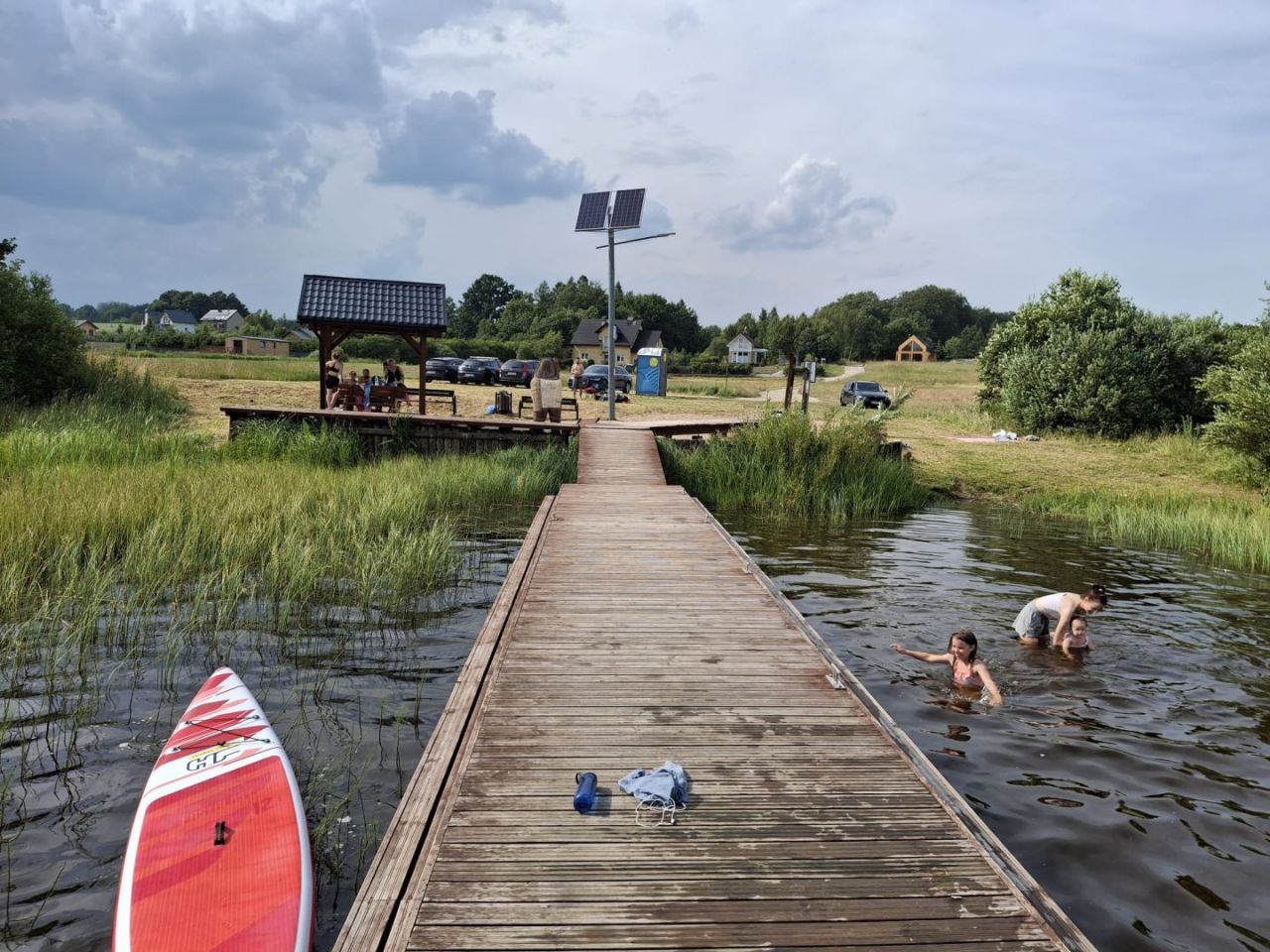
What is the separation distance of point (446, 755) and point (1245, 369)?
2110 cm

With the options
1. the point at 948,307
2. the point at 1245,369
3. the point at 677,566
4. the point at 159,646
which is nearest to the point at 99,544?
the point at 159,646

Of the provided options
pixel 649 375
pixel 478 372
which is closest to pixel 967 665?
pixel 649 375

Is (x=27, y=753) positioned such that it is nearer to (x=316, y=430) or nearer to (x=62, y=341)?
(x=316, y=430)

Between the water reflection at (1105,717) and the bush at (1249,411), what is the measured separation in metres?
6.89

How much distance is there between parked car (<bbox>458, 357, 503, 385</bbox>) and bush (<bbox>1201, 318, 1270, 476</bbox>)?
3340cm

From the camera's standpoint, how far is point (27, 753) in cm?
581

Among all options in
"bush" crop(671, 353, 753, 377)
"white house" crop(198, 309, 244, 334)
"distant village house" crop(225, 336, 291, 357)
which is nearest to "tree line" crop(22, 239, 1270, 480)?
"bush" crop(671, 353, 753, 377)

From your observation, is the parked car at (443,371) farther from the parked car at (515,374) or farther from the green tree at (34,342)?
the green tree at (34,342)

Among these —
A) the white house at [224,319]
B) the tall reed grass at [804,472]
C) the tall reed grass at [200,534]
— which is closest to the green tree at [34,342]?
the tall reed grass at [200,534]

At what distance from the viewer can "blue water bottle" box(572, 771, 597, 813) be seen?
425 centimetres

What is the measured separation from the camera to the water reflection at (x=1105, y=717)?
4887 mm

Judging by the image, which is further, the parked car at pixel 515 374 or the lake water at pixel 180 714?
the parked car at pixel 515 374

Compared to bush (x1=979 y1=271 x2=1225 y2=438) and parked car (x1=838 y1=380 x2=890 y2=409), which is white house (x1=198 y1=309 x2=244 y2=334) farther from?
bush (x1=979 y1=271 x2=1225 y2=438)

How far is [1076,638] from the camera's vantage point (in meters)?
8.77
